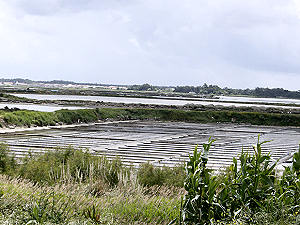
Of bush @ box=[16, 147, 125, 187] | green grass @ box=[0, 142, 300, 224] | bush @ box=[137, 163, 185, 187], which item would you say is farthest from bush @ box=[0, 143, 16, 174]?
green grass @ box=[0, 142, 300, 224]

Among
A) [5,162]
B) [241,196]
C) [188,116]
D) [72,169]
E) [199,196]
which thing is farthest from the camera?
[188,116]

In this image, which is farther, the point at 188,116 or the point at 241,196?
the point at 188,116

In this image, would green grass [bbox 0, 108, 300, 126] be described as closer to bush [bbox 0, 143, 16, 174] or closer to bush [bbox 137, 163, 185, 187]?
bush [bbox 0, 143, 16, 174]

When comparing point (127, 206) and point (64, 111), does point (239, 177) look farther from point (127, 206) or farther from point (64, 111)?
point (64, 111)

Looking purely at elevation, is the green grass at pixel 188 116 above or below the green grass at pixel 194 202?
below

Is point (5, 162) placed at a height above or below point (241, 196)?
below

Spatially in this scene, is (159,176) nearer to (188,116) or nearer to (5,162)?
(5,162)

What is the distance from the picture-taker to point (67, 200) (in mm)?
5465

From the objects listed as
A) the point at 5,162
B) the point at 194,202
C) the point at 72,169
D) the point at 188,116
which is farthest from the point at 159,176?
the point at 188,116

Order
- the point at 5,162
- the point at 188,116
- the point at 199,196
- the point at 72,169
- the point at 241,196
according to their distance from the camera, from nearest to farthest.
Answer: the point at 199,196 < the point at 241,196 < the point at 72,169 < the point at 5,162 < the point at 188,116

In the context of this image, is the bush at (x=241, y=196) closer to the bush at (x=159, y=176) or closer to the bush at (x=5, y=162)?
the bush at (x=159, y=176)

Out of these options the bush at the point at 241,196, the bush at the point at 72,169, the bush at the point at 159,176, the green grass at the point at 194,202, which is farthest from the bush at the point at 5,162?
the bush at the point at 241,196

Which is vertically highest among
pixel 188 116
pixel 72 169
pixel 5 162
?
pixel 72 169

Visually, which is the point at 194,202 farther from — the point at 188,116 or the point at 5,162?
the point at 188,116
